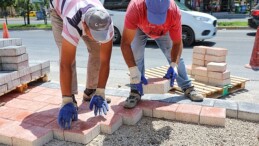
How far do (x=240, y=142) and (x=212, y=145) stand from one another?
297mm

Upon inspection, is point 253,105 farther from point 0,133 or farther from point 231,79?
point 0,133

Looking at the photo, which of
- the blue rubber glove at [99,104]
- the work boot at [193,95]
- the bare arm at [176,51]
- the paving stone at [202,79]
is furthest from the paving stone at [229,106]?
the blue rubber glove at [99,104]

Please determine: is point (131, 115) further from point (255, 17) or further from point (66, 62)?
point (255, 17)

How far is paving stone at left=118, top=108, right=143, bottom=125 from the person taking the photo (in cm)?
334

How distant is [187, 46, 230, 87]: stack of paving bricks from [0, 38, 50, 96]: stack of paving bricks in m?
2.53

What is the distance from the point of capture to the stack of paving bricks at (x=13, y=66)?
380 cm

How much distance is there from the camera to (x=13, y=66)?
396 centimetres

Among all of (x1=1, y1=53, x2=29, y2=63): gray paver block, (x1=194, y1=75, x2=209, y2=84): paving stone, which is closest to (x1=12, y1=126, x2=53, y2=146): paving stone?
(x1=1, y1=53, x2=29, y2=63): gray paver block

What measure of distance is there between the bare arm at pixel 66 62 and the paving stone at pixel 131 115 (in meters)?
0.72

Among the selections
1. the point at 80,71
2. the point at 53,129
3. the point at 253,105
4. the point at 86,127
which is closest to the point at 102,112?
the point at 86,127

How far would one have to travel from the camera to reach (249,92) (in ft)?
15.4

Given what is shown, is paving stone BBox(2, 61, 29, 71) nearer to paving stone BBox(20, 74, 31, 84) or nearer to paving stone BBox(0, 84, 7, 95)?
paving stone BBox(20, 74, 31, 84)

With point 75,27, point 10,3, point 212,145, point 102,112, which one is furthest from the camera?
point 10,3

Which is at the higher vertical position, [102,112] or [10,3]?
[10,3]
